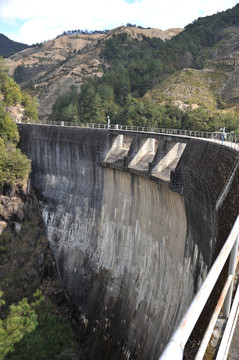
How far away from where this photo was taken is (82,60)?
433ft

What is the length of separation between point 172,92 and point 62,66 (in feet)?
282

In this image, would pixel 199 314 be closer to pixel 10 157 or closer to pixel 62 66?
pixel 10 157

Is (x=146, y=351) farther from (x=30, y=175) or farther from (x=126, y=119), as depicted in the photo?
(x=126, y=119)

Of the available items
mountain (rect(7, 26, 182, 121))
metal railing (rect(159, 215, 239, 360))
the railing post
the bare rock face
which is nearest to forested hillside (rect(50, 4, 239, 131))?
mountain (rect(7, 26, 182, 121))

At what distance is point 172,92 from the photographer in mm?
63094

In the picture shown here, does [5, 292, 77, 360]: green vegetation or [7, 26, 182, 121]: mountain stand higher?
[7, 26, 182, 121]: mountain

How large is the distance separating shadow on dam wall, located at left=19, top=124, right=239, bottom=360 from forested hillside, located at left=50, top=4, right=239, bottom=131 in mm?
24574

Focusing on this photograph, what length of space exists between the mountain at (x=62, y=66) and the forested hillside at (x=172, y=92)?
18993 mm

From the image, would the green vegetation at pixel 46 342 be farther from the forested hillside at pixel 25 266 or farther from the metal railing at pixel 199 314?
the metal railing at pixel 199 314

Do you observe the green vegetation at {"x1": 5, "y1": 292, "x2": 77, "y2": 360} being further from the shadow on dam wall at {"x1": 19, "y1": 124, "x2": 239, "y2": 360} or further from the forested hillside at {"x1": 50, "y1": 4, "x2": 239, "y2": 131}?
the forested hillside at {"x1": 50, "y1": 4, "x2": 239, "y2": 131}

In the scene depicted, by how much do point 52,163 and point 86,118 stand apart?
33371 mm

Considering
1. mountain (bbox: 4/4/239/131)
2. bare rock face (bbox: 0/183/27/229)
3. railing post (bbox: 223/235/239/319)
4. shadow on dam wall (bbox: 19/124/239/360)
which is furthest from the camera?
mountain (bbox: 4/4/239/131)

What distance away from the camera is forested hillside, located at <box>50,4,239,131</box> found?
178 feet

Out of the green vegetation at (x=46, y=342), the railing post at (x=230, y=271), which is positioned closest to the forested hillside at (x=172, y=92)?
the green vegetation at (x=46, y=342)
